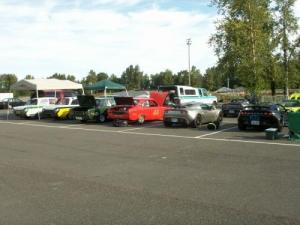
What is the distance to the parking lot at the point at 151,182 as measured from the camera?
6094 mm

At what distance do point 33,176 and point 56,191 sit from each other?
1.62 m

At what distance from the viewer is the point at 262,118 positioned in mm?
17562

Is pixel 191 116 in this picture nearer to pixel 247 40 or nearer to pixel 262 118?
pixel 262 118

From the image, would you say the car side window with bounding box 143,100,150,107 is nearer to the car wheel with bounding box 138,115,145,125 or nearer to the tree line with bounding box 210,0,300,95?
the car wheel with bounding box 138,115,145,125

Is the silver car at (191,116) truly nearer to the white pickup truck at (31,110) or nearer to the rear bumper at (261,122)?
the rear bumper at (261,122)

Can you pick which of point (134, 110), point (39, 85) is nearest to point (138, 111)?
point (134, 110)

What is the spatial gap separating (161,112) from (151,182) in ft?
50.1

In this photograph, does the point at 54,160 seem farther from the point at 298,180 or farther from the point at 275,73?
the point at 275,73

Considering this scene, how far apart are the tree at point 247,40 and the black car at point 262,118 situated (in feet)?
54.2

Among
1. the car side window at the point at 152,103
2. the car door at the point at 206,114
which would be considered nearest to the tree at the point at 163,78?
the car side window at the point at 152,103

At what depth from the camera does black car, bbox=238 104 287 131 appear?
1734 centimetres

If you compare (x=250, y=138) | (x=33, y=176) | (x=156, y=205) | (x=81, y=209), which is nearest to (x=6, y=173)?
(x=33, y=176)

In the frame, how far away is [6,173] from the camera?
945 centimetres

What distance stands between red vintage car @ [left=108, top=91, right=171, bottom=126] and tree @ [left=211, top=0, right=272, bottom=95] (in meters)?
13.2
